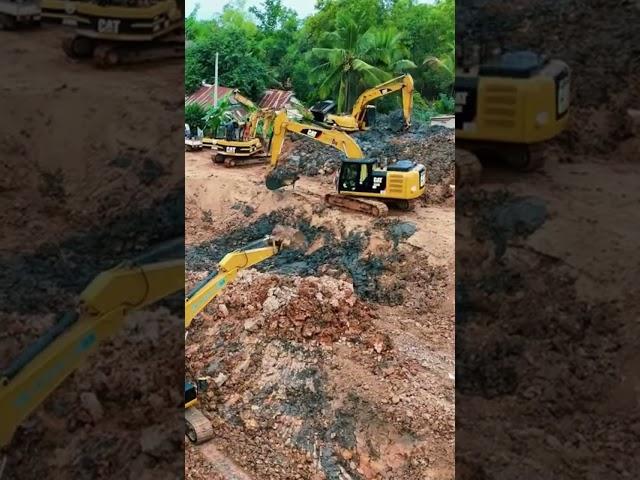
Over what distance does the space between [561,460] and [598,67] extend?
994 millimetres

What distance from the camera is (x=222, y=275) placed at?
185 inches

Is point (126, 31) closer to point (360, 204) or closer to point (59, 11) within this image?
point (59, 11)

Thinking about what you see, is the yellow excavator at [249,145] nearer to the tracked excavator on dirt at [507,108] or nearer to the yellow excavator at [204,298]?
the yellow excavator at [204,298]

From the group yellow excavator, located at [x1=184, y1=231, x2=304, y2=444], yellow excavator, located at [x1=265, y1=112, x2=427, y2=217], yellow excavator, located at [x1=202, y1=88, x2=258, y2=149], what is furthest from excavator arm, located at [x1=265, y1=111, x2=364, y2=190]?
yellow excavator, located at [x1=184, y1=231, x2=304, y2=444]

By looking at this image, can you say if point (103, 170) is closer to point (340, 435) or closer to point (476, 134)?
point (476, 134)

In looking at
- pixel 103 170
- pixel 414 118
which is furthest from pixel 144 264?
pixel 414 118

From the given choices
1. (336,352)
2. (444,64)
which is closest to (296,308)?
(336,352)

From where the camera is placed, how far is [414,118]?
11078 millimetres

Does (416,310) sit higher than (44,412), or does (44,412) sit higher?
(44,412)

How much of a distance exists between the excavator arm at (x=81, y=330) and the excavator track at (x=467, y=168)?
76cm

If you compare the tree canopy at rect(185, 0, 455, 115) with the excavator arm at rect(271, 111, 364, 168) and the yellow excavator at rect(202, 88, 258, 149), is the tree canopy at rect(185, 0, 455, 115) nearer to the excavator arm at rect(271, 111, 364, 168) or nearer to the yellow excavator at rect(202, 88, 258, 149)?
the yellow excavator at rect(202, 88, 258, 149)

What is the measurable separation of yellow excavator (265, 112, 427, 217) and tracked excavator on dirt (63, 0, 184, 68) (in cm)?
565

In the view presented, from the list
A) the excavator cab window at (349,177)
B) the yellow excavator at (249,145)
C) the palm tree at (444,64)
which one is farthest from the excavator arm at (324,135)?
the palm tree at (444,64)

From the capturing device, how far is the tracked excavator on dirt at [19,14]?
1.61m
